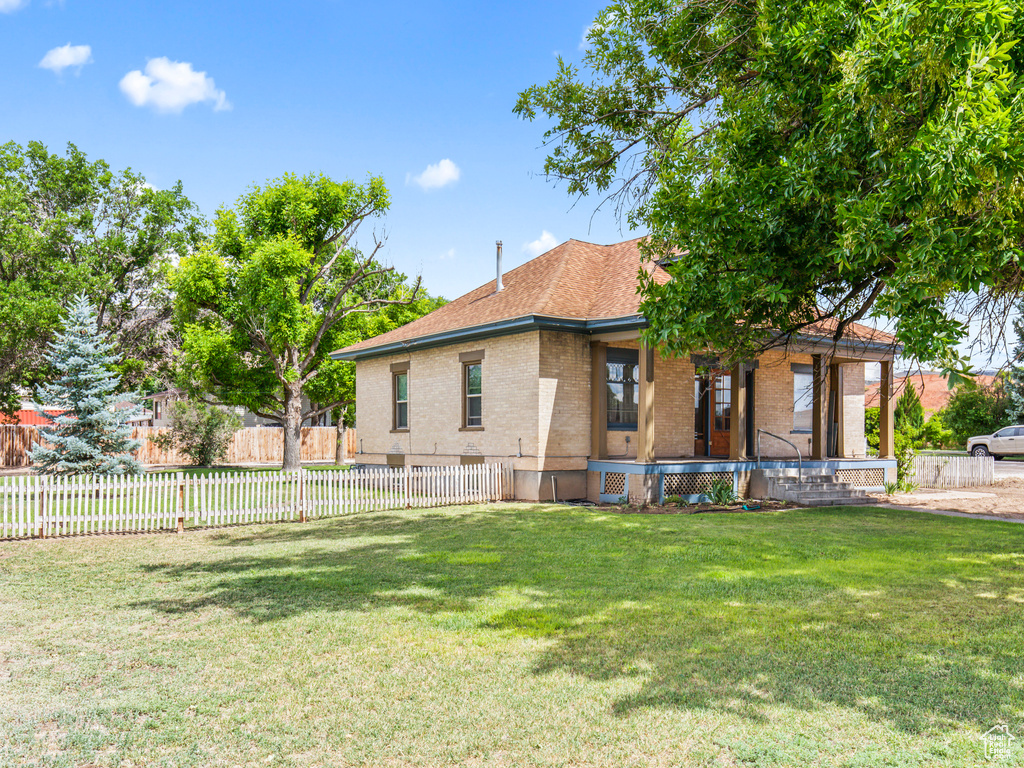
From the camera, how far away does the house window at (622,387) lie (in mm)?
18891

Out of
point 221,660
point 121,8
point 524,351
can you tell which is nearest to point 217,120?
point 121,8

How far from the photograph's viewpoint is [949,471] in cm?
2319

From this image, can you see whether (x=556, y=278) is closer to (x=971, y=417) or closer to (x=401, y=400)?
(x=401, y=400)

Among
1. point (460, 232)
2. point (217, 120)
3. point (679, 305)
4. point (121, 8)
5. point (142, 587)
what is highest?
point (121, 8)

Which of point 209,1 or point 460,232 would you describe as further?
point 460,232

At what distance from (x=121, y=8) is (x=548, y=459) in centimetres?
1516

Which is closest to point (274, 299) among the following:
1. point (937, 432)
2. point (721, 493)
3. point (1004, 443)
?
point (721, 493)

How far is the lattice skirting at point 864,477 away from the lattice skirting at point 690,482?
4597 millimetres

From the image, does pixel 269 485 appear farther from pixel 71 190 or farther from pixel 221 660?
pixel 71 190

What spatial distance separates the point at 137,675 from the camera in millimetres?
5484

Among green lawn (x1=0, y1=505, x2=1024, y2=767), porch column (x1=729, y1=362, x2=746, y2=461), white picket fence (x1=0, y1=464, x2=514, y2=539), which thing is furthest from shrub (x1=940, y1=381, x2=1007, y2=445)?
green lawn (x1=0, y1=505, x2=1024, y2=767)

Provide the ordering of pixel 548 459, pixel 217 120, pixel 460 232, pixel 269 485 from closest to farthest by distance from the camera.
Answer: pixel 269 485 → pixel 548 459 → pixel 217 120 → pixel 460 232

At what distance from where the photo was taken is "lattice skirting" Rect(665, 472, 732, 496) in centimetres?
1738

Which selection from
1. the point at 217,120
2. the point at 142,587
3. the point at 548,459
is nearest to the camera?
the point at 142,587
